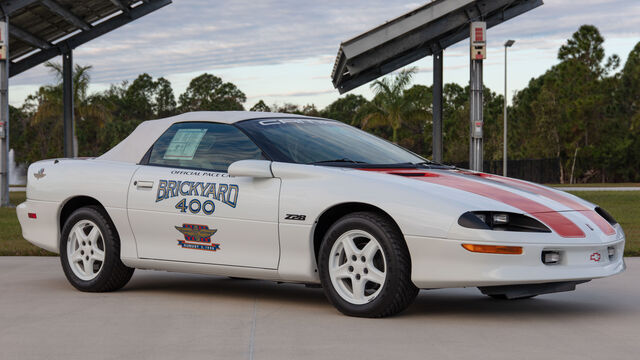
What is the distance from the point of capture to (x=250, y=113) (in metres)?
7.28

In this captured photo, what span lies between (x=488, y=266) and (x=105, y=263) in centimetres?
325

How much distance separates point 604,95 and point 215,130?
63.9m

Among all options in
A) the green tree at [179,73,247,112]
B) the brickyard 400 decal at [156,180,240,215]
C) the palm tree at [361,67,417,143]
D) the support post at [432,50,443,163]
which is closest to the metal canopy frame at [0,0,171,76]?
the support post at [432,50,443,163]

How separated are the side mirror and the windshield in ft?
0.72

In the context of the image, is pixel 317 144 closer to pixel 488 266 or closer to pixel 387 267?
pixel 387 267

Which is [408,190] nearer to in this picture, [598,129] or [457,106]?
[598,129]

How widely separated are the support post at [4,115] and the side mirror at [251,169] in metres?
16.4

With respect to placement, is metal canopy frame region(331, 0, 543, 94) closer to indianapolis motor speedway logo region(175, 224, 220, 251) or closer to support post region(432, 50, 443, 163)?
support post region(432, 50, 443, 163)

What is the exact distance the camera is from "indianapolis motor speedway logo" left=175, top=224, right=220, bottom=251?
262 inches

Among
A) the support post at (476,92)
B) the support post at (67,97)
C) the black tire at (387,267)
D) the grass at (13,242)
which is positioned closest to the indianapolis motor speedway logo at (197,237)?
the black tire at (387,267)

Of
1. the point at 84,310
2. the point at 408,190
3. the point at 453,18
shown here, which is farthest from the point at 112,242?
the point at 453,18

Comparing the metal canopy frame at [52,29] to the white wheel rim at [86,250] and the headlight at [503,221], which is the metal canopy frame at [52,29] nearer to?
the white wheel rim at [86,250]

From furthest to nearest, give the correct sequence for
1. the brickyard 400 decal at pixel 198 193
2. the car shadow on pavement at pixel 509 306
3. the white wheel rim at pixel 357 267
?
the brickyard 400 decal at pixel 198 193 → the car shadow on pavement at pixel 509 306 → the white wheel rim at pixel 357 267

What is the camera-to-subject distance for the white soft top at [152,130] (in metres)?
7.20
